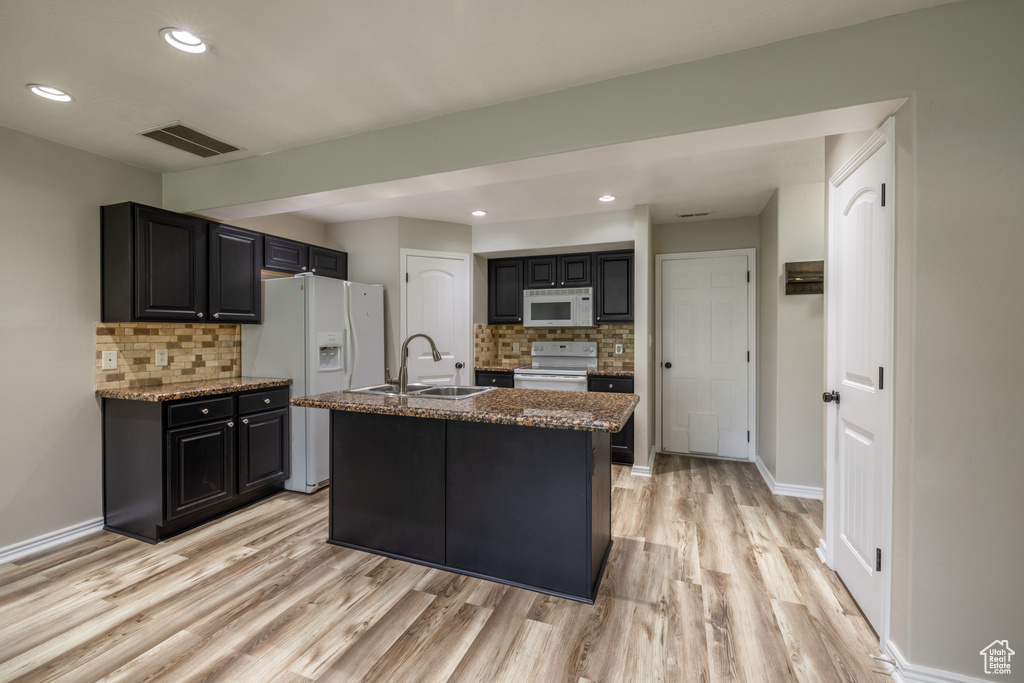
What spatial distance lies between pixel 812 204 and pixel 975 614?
9.01 feet

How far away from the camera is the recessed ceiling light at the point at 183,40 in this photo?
5.48ft

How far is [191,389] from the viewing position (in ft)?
9.34

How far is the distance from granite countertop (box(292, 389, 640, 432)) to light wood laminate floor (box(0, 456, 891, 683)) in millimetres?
847

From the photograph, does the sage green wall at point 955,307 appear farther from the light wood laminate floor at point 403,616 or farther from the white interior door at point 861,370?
the light wood laminate floor at point 403,616

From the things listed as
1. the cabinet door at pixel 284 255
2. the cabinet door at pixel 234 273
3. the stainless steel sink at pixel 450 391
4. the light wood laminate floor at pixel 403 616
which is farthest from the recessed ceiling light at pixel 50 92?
the light wood laminate floor at pixel 403 616

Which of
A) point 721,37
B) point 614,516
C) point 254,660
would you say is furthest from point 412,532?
point 721,37

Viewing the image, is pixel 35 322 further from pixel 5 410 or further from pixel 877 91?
pixel 877 91

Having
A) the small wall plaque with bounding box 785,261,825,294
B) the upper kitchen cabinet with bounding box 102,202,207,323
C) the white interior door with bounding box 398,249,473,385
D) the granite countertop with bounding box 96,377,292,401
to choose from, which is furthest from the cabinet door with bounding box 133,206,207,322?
the small wall plaque with bounding box 785,261,825,294

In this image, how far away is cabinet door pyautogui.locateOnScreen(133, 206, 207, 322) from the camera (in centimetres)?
277

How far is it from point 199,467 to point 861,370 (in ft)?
12.1

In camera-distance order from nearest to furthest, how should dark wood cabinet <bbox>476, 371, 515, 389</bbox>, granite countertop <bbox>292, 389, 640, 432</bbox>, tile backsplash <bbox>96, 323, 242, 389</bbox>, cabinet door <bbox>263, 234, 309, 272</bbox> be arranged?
1. granite countertop <bbox>292, 389, 640, 432</bbox>
2. tile backsplash <bbox>96, 323, 242, 389</bbox>
3. cabinet door <bbox>263, 234, 309, 272</bbox>
4. dark wood cabinet <bbox>476, 371, 515, 389</bbox>

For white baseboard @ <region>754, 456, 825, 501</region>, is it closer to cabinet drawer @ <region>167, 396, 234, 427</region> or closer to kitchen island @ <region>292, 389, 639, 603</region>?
kitchen island @ <region>292, 389, 639, 603</region>

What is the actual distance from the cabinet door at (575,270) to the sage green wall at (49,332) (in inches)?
141

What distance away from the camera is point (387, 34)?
5.58ft
